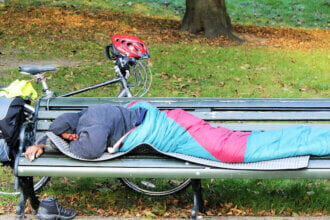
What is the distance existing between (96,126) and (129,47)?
148 cm

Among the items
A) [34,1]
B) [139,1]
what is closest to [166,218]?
[34,1]

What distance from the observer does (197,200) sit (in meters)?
4.00

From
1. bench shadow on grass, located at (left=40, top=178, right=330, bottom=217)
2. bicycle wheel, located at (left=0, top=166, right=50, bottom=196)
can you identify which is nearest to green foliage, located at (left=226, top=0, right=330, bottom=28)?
bench shadow on grass, located at (left=40, top=178, right=330, bottom=217)

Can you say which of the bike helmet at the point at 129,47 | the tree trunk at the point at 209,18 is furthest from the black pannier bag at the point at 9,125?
the tree trunk at the point at 209,18

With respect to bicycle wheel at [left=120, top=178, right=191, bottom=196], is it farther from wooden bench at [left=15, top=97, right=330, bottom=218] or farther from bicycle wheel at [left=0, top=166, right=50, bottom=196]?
bicycle wheel at [left=0, top=166, right=50, bottom=196]

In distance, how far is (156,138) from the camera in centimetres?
381

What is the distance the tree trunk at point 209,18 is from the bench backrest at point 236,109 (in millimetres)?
7557

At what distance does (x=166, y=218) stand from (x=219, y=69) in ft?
17.5

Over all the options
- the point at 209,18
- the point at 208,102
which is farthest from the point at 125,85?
the point at 209,18

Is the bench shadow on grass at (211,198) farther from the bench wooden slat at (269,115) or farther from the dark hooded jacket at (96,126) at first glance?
the dark hooded jacket at (96,126)

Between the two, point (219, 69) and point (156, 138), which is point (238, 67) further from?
point (156, 138)

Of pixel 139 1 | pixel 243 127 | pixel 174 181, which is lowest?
pixel 139 1

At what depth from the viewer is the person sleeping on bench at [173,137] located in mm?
3709

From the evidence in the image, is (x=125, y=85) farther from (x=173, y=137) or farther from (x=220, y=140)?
(x=220, y=140)
